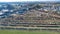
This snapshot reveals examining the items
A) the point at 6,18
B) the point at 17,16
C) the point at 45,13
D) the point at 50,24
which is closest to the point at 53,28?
the point at 50,24

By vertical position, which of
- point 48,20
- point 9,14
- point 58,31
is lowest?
point 58,31

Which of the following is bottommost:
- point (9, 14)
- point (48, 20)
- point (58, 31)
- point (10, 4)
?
point (58, 31)

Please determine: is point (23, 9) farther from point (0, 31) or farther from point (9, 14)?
point (0, 31)

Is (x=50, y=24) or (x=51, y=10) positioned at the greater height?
(x=51, y=10)

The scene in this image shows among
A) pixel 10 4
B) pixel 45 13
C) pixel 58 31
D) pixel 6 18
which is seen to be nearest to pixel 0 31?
pixel 6 18

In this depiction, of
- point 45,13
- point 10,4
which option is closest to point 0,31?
point 10,4

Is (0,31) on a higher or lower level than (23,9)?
lower

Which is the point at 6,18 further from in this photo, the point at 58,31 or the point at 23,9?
the point at 58,31
